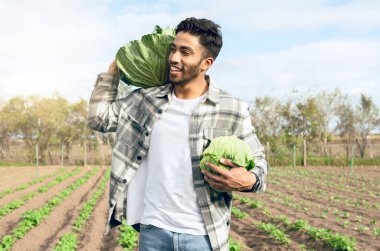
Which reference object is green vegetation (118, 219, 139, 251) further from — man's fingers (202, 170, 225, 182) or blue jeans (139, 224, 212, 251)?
man's fingers (202, 170, 225, 182)

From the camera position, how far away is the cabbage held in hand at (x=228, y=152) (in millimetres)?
2160

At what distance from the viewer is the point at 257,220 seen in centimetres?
914

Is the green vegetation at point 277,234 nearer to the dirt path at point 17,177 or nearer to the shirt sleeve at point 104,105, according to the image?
the shirt sleeve at point 104,105

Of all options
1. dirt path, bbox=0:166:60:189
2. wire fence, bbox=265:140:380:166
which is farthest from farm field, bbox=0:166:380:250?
wire fence, bbox=265:140:380:166

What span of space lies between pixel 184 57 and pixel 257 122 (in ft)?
97.3

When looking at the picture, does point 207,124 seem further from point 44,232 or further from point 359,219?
point 359,219

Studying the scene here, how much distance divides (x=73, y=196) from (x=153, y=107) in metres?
10.7

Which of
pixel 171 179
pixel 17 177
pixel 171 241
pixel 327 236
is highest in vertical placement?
pixel 171 179

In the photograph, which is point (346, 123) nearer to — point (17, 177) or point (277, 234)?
point (17, 177)

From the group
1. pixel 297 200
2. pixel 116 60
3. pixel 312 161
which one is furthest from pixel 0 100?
pixel 116 60

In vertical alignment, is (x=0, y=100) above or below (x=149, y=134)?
above

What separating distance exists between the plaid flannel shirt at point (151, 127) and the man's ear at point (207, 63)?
0.09 m

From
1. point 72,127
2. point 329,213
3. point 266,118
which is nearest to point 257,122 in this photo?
point 266,118

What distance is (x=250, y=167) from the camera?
2.29 m
